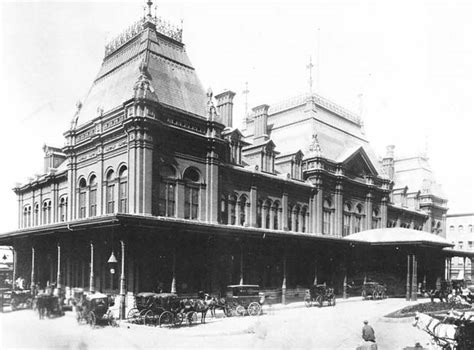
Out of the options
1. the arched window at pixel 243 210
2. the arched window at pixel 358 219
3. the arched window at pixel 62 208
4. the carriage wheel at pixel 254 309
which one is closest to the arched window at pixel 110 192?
the arched window at pixel 62 208

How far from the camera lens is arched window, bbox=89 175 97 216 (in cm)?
2689

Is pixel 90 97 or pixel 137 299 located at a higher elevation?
pixel 90 97

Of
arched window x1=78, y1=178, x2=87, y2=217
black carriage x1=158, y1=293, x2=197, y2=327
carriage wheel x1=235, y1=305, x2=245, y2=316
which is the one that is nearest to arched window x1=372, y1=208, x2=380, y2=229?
carriage wheel x1=235, y1=305, x2=245, y2=316

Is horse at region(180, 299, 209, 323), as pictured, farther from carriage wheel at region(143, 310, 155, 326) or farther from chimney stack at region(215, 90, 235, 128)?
chimney stack at region(215, 90, 235, 128)

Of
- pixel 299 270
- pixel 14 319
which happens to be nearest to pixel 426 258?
pixel 299 270

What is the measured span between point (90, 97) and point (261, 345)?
20.6 metres

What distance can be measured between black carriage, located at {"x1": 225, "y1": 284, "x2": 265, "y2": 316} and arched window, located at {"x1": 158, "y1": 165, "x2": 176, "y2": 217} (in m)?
5.54

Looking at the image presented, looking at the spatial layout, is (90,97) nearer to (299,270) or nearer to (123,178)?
(123,178)

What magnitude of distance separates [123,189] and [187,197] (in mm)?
→ 3368

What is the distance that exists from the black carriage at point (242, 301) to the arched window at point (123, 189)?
705 cm

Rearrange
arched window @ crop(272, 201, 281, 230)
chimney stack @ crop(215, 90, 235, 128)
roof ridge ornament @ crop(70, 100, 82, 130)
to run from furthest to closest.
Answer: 1. arched window @ crop(272, 201, 281, 230)
2. chimney stack @ crop(215, 90, 235, 128)
3. roof ridge ornament @ crop(70, 100, 82, 130)

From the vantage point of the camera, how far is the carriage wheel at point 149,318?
17420 millimetres

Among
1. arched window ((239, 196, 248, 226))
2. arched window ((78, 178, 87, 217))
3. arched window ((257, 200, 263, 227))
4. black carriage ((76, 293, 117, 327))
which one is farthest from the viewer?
arched window ((257, 200, 263, 227))

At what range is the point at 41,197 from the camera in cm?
3522
